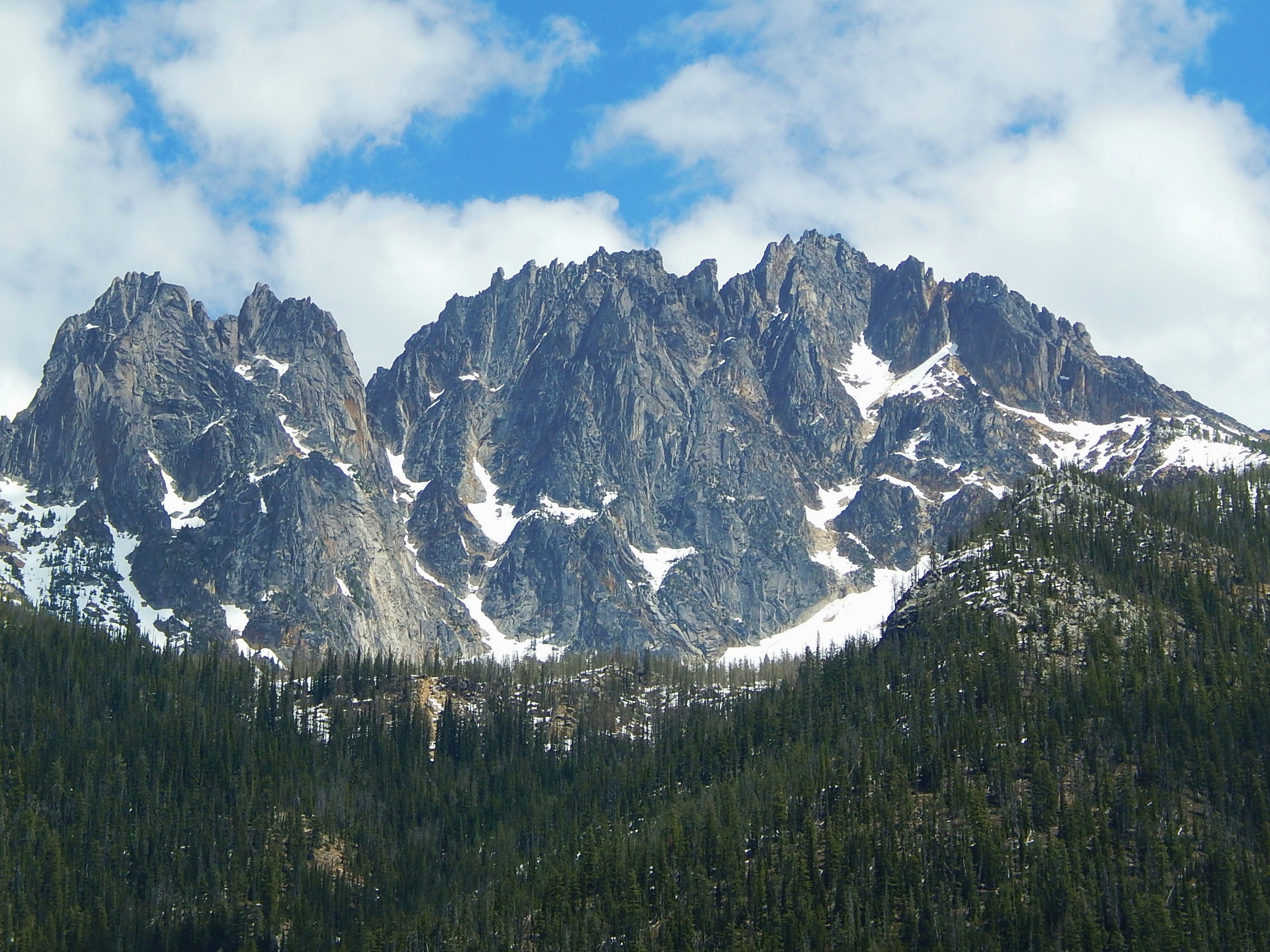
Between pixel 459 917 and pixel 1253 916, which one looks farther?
pixel 459 917

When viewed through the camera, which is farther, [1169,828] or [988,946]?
[1169,828]

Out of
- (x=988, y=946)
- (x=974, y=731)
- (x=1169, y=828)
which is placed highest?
(x=974, y=731)

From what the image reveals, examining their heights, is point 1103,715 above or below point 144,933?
above

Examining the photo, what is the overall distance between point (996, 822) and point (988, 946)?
19.0 meters

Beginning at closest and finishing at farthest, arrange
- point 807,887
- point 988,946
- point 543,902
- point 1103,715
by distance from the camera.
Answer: point 988,946 → point 807,887 → point 543,902 → point 1103,715

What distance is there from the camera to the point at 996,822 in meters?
176

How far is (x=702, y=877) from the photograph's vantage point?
177 m

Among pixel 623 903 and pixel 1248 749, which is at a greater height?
pixel 1248 749

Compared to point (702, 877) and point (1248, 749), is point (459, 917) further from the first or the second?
point (1248, 749)

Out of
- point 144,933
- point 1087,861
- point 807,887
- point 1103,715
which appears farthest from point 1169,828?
point 144,933

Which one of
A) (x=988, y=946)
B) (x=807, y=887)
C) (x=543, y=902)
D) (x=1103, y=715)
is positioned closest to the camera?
(x=988, y=946)

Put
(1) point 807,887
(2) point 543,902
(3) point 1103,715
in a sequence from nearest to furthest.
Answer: (1) point 807,887, (2) point 543,902, (3) point 1103,715

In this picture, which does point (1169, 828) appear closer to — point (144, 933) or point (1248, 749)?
point (1248, 749)

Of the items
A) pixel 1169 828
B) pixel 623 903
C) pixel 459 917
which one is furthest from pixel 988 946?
pixel 459 917
